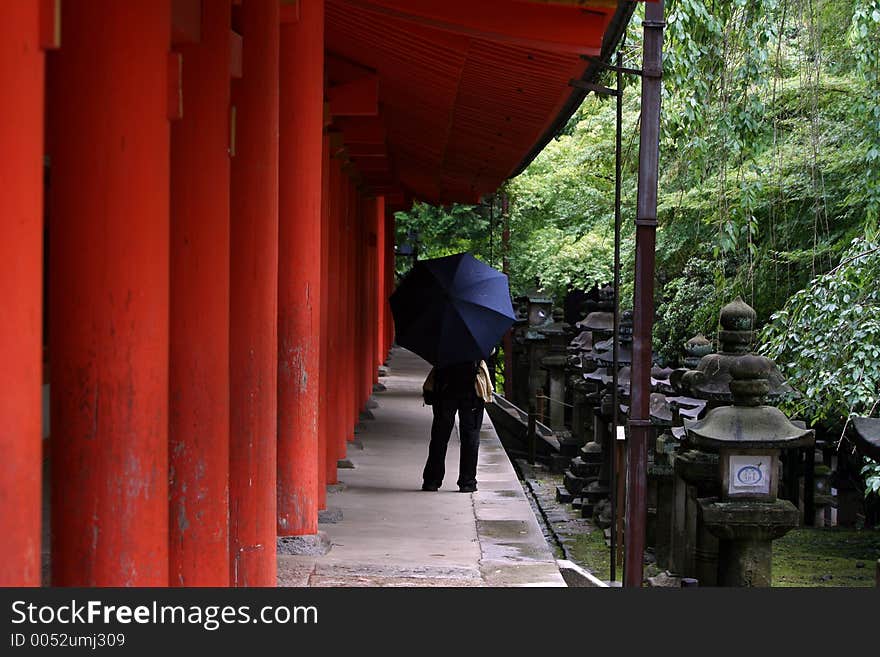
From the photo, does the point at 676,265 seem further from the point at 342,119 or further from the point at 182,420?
the point at 182,420

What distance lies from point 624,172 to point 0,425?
15409 mm

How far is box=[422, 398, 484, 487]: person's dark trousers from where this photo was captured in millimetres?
10086

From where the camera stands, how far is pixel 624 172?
17.4 m

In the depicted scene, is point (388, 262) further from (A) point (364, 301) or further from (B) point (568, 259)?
(A) point (364, 301)

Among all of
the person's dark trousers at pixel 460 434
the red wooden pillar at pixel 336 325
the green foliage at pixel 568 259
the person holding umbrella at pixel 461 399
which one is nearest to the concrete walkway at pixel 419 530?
the person's dark trousers at pixel 460 434

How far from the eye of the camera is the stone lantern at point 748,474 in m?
9.02

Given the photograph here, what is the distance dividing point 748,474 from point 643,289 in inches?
61.1

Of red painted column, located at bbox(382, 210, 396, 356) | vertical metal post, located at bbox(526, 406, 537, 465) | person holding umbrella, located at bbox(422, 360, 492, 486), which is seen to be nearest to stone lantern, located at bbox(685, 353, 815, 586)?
person holding umbrella, located at bbox(422, 360, 492, 486)

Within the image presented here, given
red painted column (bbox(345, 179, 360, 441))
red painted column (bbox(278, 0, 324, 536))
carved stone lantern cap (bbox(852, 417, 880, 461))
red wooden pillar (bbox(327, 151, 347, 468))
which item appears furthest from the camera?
red painted column (bbox(345, 179, 360, 441))

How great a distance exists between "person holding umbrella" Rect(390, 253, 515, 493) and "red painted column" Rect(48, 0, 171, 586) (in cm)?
631

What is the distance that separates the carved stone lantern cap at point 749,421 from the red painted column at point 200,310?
5189 mm

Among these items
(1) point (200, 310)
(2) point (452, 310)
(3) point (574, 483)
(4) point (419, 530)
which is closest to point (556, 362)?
(3) point (574, 483)

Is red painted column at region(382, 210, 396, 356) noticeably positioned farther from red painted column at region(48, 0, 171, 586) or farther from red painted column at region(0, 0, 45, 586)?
red painted column at region(0, 0, 45, 586)

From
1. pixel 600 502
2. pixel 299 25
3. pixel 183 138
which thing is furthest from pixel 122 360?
pixel 600 502
